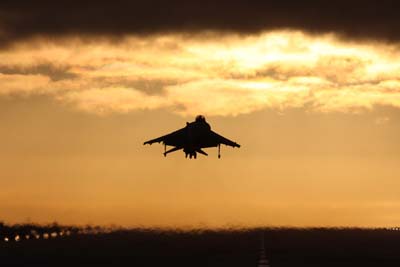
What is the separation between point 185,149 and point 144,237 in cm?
1669

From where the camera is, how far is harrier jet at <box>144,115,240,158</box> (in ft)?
267

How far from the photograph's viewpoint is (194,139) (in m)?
81.2

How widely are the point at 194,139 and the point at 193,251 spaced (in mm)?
13227

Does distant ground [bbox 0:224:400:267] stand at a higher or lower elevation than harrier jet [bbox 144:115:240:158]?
lower

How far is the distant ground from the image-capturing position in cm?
5984

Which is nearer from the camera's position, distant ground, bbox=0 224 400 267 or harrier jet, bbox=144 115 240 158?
distant ground, bbox=0 224 400 267

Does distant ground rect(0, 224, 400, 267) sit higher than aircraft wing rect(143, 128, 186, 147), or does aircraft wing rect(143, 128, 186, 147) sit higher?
aircraft wing rect(143, 128, 186, 147)

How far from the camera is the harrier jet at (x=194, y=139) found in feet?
267

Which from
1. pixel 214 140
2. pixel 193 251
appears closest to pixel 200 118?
pixel 214 140

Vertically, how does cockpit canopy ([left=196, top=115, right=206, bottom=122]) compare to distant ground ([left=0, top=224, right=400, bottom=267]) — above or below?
above

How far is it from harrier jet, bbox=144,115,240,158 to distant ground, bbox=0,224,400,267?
27.3 ft

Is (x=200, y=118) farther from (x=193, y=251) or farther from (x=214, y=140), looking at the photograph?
(x=193, y=251)

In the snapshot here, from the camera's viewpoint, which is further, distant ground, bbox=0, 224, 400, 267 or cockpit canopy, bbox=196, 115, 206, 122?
cockpit canopy, bbox=196, 115, 206, 122

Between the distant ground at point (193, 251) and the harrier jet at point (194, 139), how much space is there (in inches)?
328
